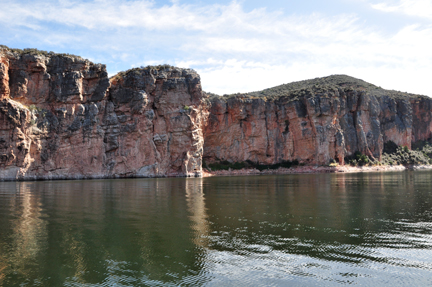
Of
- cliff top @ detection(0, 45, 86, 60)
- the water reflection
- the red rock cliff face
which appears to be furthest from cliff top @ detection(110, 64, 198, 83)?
the water reflection

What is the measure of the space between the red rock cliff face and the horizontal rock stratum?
18 centimetres

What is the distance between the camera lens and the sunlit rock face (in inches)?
3253

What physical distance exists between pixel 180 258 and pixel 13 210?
14.2 metres

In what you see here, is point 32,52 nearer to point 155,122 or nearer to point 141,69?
point 141,69

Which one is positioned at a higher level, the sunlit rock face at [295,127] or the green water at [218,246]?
the sunlit rock face at [295,127]

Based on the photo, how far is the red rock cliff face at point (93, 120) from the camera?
5408 centimetres

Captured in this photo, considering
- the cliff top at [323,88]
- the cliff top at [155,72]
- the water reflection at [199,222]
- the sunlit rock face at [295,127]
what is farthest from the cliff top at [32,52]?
the water reflection at [199,222]

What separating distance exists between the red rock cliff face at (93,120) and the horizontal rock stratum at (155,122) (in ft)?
0.58

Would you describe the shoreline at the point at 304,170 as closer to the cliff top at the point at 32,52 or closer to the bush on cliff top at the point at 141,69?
the bush on cliff top at the point at 141,69

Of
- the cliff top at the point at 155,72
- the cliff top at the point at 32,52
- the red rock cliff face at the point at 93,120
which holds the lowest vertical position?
the red rock cliff face at the point at 93,120

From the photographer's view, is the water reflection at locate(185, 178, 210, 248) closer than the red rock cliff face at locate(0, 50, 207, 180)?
Yes

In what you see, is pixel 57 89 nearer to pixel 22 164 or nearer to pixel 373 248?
pixel 22 164

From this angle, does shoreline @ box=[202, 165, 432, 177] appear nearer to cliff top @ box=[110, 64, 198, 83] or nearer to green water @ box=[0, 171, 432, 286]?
cliff top @ box=[110, 64, 198, 83]

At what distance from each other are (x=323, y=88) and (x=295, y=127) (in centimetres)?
1292
